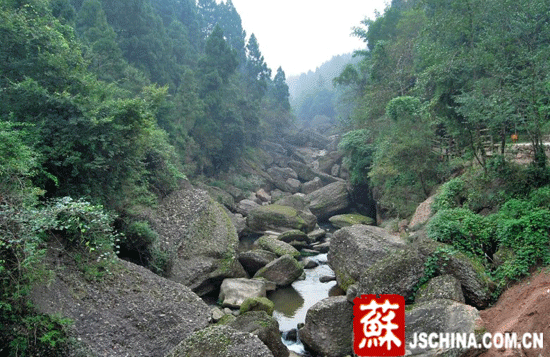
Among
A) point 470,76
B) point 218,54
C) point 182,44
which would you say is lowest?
point 470,76

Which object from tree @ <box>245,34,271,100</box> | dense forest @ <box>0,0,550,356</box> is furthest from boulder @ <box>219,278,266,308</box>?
tree @ <box>245,34,271,100</box>

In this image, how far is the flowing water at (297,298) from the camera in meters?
11.0

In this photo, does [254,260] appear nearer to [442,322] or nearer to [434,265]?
[434,265]

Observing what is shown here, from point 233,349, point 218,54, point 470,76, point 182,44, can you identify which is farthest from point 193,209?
point 182,44

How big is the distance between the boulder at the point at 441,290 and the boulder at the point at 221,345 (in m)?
3.44

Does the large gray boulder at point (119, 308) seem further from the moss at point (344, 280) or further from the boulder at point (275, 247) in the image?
the boulder at point (275, 247)

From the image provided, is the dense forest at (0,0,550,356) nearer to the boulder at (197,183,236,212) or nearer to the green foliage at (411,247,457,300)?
the green foliage at (411,247,457,300)

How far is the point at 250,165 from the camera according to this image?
35.4 m

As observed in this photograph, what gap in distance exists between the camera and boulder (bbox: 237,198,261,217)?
2527 cm

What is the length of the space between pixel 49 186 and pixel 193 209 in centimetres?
575

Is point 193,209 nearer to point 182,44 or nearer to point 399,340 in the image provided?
point 399,340

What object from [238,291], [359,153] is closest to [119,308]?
[238,291]

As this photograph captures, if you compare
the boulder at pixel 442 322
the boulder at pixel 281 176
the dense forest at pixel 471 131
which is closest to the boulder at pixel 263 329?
the boulder at pixel 442 322

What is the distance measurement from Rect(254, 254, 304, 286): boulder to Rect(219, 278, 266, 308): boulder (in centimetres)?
100
